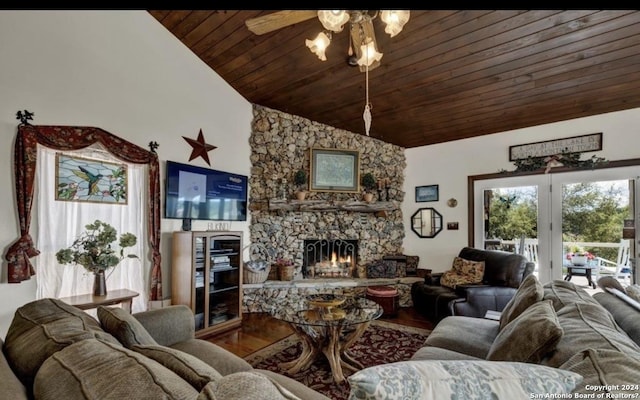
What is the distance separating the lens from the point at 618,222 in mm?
3744

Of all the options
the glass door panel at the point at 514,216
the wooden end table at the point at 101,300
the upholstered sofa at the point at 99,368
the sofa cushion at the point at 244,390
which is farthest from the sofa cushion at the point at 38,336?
the glass door panel at the point at 514,216

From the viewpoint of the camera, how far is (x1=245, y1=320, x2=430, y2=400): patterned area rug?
242cm

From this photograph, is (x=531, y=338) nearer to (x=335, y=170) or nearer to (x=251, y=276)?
(x=251, y=276)

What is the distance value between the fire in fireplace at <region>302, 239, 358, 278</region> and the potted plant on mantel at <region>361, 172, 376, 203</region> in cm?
75

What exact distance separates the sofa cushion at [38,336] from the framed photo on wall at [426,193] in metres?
4.88

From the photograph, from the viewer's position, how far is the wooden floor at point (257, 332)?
3.25 meters

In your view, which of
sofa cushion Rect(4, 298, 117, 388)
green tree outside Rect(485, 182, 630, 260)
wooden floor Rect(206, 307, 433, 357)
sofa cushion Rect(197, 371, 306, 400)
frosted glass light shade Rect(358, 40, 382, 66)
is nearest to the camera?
sofa cushion Rect(197, 371, 306, 400)

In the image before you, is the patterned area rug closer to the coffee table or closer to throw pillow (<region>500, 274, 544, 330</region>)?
the coffee table

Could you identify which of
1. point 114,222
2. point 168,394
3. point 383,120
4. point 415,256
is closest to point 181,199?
point 114,222

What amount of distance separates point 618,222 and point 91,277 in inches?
230

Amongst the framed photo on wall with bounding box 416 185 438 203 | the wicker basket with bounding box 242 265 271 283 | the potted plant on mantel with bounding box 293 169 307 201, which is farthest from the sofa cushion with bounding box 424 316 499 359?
the framed photo on wall with bounding box 416 185 438 203

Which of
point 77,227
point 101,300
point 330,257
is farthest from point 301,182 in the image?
point 101,300

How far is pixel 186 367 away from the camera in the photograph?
3.02ft

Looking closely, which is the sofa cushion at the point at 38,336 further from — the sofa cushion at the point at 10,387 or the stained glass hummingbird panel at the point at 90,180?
the stained glass hummingbird panel at the point at 90,180
